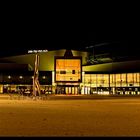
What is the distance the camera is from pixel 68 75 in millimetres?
87938

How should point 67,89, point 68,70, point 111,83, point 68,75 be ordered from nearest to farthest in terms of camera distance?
1. point 68,70
2. point 68,75
3. point 67,89
4. point 111,83

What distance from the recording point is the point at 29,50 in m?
94.1

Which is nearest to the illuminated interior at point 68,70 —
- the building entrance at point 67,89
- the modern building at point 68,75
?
the modern building at point 68,75

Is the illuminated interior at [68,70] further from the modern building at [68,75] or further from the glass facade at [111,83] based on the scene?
the glass facade at [111,83]

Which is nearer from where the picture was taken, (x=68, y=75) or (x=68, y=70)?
(x=68, y=70)

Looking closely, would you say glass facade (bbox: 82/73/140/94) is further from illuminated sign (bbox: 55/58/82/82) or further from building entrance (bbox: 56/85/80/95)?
illuminated sign (bbox: 55/58/82/82)

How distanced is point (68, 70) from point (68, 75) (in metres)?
1.09

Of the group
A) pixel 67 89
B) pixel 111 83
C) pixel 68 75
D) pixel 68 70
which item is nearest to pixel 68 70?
pixel 68 70

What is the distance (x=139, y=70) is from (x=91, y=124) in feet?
230

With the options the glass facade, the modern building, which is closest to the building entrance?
the modern building

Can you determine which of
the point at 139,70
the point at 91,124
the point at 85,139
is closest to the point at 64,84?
the point at 139,70

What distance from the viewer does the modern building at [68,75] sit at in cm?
8869

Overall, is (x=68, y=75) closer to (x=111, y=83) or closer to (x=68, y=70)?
(x=68, y=70)

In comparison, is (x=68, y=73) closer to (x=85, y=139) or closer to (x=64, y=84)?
(x=64, y=84)
